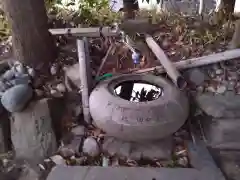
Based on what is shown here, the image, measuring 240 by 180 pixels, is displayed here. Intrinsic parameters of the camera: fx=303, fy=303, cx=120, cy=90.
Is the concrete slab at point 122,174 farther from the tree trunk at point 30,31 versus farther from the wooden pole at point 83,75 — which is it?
the tree trunk at point 30,31

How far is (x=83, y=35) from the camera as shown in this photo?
260 centimetres

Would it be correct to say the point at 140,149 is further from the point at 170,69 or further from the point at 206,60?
the point at 206,60

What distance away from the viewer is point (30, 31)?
8.39 ft

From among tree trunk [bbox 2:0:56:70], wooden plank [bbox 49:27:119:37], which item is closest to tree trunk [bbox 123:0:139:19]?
wooden plank [bbox 49:27:119:37]

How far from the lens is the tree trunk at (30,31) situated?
8.18ft

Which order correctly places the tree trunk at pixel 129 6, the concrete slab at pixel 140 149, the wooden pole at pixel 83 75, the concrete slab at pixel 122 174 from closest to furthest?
the concrete slab at pixel 122 174
the concrete slab at pixel 140 149
the wooden pole at pixel 83 75
the tree trunk at pixel 129 6

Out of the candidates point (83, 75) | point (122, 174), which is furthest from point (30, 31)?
point (122, 174)

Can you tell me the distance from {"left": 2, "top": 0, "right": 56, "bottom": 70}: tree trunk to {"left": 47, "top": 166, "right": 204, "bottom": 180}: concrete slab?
3.61 ft

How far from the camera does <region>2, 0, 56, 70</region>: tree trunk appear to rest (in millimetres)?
2492

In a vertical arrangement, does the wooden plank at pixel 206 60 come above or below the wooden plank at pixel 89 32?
below

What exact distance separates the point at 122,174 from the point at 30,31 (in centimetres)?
145

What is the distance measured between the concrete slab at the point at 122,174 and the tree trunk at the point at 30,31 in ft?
3.61

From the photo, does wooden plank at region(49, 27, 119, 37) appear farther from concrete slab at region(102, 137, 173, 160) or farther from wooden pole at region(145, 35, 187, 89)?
concrete slab at region(102, 137, 173, 160)

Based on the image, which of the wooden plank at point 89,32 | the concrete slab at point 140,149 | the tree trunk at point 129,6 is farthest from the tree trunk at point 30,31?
the tree trunk at point 129,6
